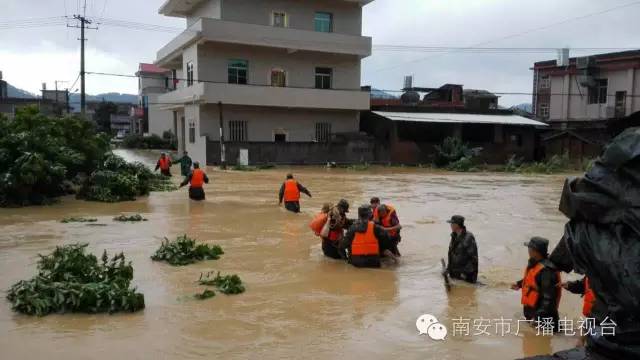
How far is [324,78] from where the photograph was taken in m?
39.9

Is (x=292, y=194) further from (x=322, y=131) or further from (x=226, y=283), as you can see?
(x=322, y=131)

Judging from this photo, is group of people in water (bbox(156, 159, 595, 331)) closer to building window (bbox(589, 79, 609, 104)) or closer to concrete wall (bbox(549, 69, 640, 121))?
concrete wall (bbox(549, 69, 640, 121))

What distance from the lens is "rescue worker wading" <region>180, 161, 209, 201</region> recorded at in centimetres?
1855

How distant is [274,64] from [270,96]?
8.97 feet

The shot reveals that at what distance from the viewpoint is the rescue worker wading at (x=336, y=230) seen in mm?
10617

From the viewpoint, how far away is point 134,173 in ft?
71.1

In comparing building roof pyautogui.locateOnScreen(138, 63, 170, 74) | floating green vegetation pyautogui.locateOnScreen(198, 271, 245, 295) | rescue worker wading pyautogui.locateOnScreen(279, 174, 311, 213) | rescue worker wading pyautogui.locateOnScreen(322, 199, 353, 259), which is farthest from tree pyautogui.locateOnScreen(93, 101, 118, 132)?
floating green vegetation pyautogui.locateOnScreen(198, 271, 245, 295)

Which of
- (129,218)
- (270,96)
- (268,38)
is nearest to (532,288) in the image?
(129,218)

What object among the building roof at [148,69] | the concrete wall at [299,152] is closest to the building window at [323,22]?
the concrete wall at [299,152]

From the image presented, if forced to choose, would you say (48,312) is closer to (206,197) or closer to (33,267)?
(33,267)

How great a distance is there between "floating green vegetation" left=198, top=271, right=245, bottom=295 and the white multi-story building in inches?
1014

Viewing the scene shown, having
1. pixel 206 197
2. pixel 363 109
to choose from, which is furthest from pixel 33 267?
pixel 363 109

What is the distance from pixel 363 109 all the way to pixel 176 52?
12932mm

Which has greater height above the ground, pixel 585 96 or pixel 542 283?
pixel 585 96
